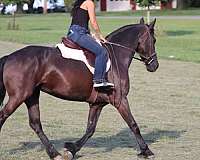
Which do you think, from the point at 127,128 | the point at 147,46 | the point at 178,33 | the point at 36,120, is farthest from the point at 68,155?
the point at 178,33

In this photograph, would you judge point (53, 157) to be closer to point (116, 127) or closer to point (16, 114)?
point (116, 127)

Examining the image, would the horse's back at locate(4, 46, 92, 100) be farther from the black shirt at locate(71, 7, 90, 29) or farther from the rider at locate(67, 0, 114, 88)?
the black shirt at locate(71, 7, 90, 29)

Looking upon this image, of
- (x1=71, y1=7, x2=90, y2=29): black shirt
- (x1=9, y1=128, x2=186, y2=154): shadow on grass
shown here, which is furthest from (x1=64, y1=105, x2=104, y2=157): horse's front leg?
(x1=71, y1=7, x2=90, y2=29): black shirt

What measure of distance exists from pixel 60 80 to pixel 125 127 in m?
3.41

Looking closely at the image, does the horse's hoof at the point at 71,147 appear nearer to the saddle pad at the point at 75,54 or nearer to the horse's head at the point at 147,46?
the saddle pad at the point at 75,54

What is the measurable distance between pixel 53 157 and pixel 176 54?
20.5 metres

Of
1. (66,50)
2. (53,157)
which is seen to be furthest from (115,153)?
(66,50)

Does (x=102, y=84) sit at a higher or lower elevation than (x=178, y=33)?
higher

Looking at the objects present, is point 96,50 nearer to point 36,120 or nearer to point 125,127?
point 36,120

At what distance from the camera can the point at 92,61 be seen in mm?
9203

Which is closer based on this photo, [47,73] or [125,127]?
[47,73]

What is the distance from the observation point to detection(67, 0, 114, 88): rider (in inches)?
358

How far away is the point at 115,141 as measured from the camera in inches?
425

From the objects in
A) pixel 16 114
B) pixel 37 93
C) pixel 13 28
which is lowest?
pixel 13 28
